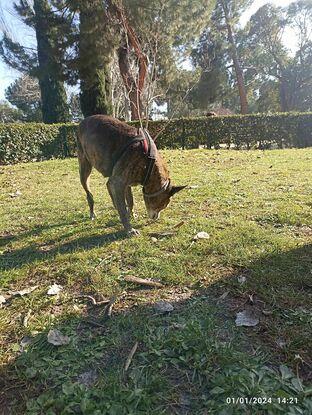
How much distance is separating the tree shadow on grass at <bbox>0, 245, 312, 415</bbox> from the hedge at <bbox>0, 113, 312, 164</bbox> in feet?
41.3

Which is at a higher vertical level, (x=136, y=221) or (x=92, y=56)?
(x=92, y=56)

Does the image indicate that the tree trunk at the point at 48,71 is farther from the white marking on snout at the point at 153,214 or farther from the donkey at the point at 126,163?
the white marking on snout at the point at 153,214

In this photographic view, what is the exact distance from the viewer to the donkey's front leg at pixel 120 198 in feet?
13.2

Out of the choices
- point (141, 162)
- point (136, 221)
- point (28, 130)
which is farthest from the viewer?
point (28, 130)

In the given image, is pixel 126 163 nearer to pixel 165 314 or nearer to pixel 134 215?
pixel 134 215

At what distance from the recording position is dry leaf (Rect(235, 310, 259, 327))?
2.33 metres

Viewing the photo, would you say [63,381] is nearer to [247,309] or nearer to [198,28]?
[247,309]

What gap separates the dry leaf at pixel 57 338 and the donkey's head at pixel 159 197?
2241mm

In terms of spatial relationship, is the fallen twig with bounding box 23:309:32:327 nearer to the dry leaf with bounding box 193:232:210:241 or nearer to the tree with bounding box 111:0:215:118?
the dry leaf with bounding box 193:232:210:241

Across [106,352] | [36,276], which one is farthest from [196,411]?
[36,276]

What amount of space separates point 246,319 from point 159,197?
2150 mm

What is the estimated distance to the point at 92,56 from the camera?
16.4 m

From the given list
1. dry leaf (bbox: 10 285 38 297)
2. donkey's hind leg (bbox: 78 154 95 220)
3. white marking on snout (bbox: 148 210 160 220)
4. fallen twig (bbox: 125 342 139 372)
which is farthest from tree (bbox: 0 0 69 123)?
fallen twig (bbox: 125 342 139 372)

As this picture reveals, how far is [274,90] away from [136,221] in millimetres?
44591
